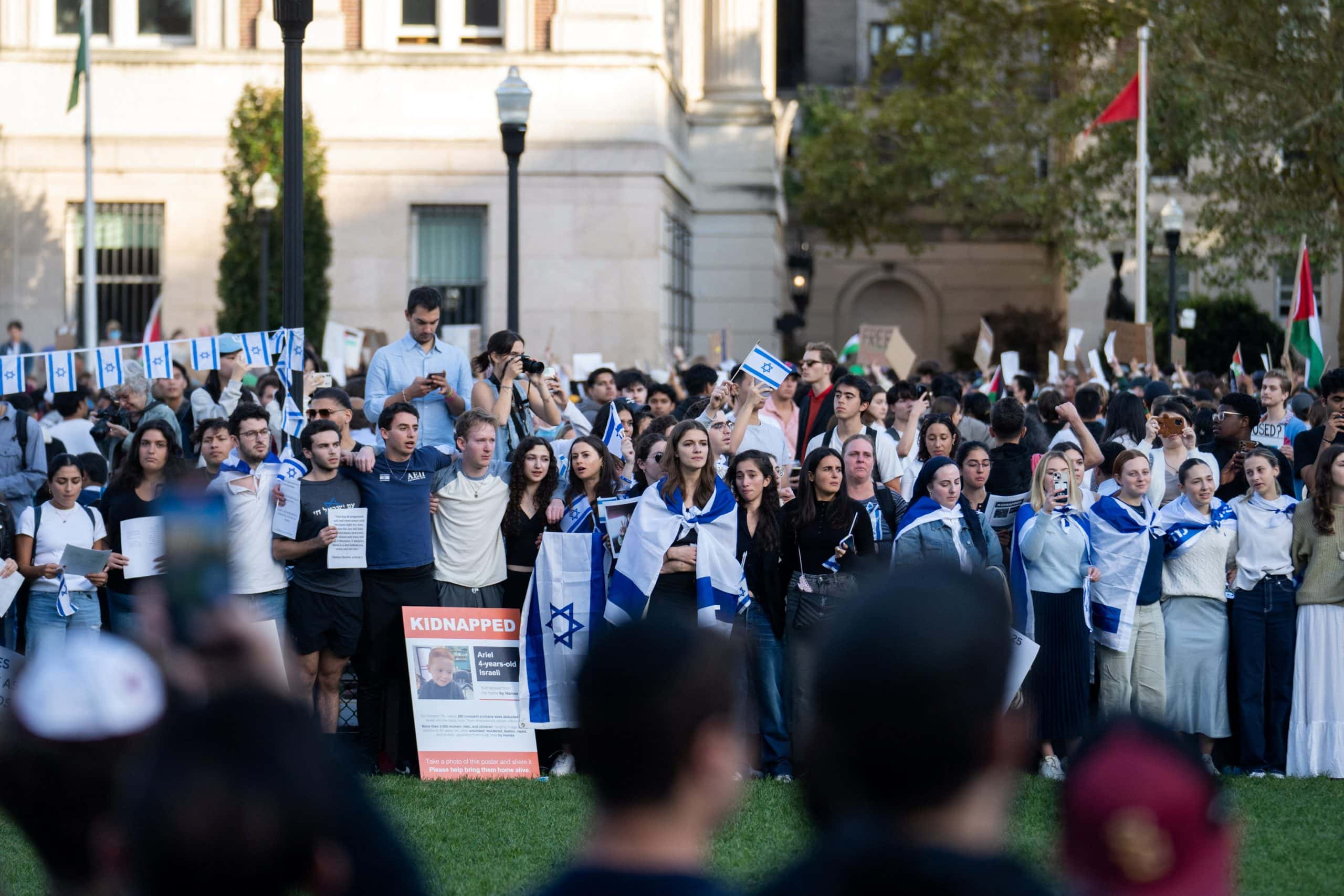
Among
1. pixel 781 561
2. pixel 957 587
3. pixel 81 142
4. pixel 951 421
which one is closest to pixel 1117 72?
pixel 81 142

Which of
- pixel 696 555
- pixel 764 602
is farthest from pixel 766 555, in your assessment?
pixel 696 555

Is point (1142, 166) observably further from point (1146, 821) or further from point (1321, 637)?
point (1146, 821)

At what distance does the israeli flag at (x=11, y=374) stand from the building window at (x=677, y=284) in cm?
1500

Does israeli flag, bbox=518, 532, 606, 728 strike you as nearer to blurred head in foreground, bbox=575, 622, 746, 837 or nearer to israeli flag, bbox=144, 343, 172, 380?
israeli flag, bbox=144, 343, 172, 380

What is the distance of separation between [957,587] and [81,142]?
2492 centimetres

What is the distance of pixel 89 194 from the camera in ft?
76.6

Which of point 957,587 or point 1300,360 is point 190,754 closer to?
point 957,587

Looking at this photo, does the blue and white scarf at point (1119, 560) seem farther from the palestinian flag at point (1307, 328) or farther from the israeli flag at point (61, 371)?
the israeli flag at point (61, 371)

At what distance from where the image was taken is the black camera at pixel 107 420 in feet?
41.8

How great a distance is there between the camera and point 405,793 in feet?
28.8

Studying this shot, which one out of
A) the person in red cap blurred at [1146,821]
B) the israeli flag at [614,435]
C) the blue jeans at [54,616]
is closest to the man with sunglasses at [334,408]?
the blue jeans at [54,616]

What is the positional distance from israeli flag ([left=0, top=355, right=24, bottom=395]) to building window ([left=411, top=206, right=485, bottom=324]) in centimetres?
1378

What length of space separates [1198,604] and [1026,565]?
1085 mm

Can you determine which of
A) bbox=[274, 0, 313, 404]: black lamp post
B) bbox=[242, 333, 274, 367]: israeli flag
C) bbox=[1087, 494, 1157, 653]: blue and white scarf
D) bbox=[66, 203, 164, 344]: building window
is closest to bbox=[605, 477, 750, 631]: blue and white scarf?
bbox=[1087, 494, 1157, 653]: blue and white scarf
